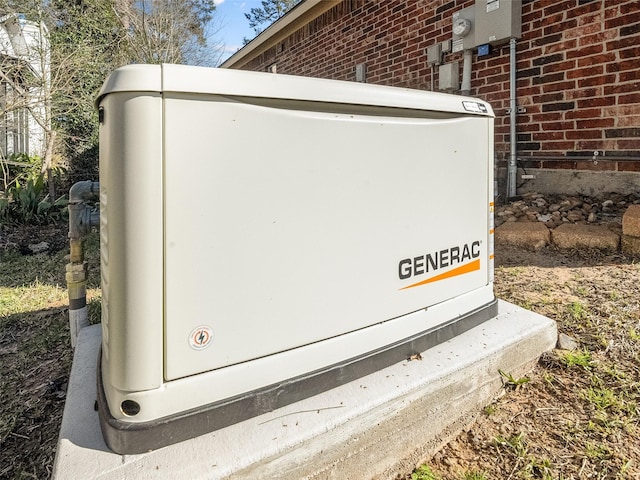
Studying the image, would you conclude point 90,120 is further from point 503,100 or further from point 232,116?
point 232,116

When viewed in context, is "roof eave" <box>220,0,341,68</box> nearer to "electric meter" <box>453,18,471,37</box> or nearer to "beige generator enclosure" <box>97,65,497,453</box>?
"electric meter" <box>453,18,471,37</box>

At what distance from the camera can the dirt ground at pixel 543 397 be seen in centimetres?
140

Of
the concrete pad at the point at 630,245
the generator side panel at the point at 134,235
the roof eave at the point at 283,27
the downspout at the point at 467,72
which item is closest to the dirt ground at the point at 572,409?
the concrete pad at the point at 630,245

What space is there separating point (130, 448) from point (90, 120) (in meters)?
8.18

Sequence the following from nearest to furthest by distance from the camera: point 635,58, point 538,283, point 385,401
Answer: point 385,401 < point 538,283 < point 635,58

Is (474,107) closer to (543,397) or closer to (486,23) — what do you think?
(543,397)

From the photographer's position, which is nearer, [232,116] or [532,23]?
[232,116]

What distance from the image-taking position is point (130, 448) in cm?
108

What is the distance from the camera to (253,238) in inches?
45.2

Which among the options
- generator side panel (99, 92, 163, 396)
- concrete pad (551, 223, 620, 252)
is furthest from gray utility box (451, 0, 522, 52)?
generator side panel (99, 92, 163, 396)

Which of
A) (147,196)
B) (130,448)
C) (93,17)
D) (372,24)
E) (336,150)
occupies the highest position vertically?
(93,17)

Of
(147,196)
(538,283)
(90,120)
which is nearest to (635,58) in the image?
(538,283)

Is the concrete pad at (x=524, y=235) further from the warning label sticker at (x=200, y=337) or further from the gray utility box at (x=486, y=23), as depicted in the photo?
the warning label sticker at (x=200, y=337)

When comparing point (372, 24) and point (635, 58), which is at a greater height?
point (372, 24)
